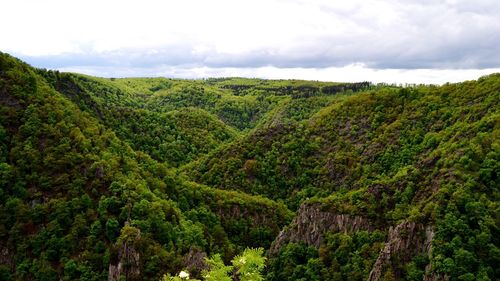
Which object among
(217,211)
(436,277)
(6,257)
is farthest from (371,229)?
(6,257)

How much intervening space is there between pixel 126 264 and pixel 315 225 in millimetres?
44298

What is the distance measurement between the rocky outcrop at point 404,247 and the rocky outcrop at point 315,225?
1234 centimetres

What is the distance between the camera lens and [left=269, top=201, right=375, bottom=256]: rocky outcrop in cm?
11325

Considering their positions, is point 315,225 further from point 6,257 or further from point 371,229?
point 6,257

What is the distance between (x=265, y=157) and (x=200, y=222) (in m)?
60.7

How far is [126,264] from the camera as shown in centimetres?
10031

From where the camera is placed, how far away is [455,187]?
10231cm

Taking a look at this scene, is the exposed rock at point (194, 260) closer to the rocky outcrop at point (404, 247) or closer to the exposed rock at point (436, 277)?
the rocky outcrop at point (404, 247)

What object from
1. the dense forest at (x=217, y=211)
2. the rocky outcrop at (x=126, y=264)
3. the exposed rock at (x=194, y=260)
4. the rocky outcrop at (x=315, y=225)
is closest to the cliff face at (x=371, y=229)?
the rocky outcrop at (x=315, y=225)

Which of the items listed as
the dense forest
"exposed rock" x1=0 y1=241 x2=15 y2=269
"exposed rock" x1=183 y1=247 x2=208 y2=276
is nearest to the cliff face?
the dense forest

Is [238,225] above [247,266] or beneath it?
beneath

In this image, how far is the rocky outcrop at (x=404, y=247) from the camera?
97062mm

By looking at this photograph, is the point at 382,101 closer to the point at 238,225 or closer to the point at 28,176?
the point at 238,225

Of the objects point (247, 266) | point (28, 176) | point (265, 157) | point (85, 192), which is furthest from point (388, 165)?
point (247, 266)
